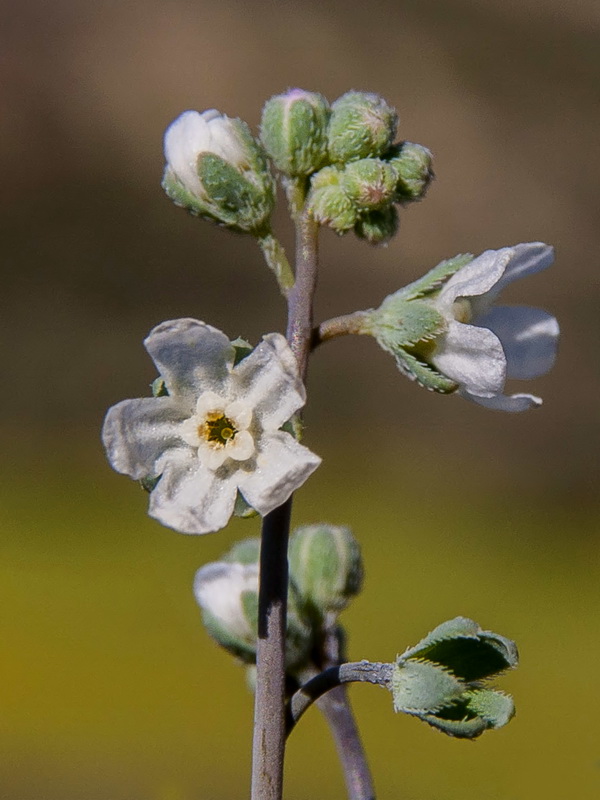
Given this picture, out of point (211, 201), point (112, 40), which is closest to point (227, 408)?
point (211, 201)

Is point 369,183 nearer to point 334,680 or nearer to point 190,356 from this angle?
point 190,356

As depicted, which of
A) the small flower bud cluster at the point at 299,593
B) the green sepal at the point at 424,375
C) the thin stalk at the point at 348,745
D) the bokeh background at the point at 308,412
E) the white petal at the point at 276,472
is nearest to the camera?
the white petal at the point at 276,472

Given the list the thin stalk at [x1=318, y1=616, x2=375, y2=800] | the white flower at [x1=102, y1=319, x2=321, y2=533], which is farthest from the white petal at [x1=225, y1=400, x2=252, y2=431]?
the thin stalk at [x1=318, y1=616, x2=375, y2=800]

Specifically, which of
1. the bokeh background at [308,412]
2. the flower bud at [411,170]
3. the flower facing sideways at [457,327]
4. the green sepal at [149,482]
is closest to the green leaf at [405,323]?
the flower facing sideways at [457,327]

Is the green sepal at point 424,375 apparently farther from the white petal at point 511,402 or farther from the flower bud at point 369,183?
the flower bud at point 369,183

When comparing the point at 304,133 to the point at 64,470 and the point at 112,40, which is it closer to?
the point at 64,470

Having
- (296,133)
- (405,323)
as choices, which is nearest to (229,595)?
(405,323)
